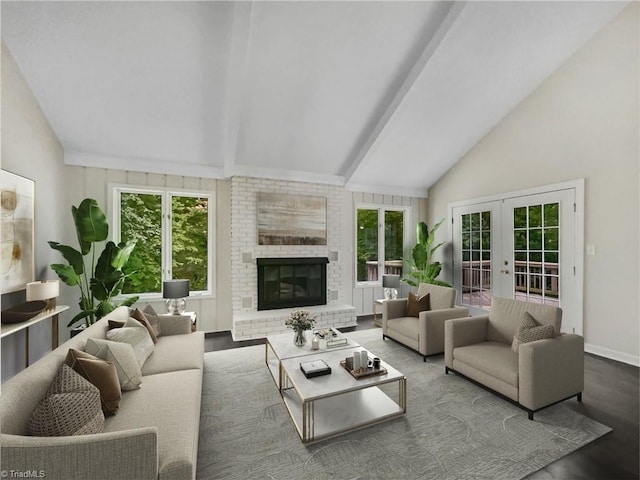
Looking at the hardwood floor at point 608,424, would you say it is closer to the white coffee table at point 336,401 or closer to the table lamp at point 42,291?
the white coffee table at point 336,401

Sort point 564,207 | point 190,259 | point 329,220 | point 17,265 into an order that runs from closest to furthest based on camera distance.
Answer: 1. point 17,265
2. point 564,207
3. point 190,259
4. point 329,220

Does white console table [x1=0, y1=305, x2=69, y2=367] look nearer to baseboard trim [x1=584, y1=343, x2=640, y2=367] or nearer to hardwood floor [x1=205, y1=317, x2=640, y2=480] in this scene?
hardwood floor [x1=205, y1=317, x2=640, y2=480]

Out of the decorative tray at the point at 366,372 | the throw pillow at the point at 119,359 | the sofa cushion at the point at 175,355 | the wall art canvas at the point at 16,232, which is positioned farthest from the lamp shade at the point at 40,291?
the decorative tray at the point at 366,372

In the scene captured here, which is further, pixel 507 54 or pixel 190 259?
pixel 190 259

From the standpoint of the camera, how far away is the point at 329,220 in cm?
536

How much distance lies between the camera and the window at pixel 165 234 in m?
4.35

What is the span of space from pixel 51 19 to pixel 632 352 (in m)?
6.99

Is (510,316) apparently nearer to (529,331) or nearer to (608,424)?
(529,331)

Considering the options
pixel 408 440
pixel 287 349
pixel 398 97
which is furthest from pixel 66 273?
pixel 398 97

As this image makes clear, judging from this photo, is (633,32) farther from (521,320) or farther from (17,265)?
(17,265)

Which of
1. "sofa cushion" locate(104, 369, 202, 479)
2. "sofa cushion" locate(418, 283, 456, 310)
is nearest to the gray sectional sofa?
"sofa cushion" locate(104, 369, 202, 479)

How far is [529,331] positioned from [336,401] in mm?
1817

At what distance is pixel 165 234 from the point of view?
4.51 m

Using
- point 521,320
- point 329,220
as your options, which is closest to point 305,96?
point 329,220
